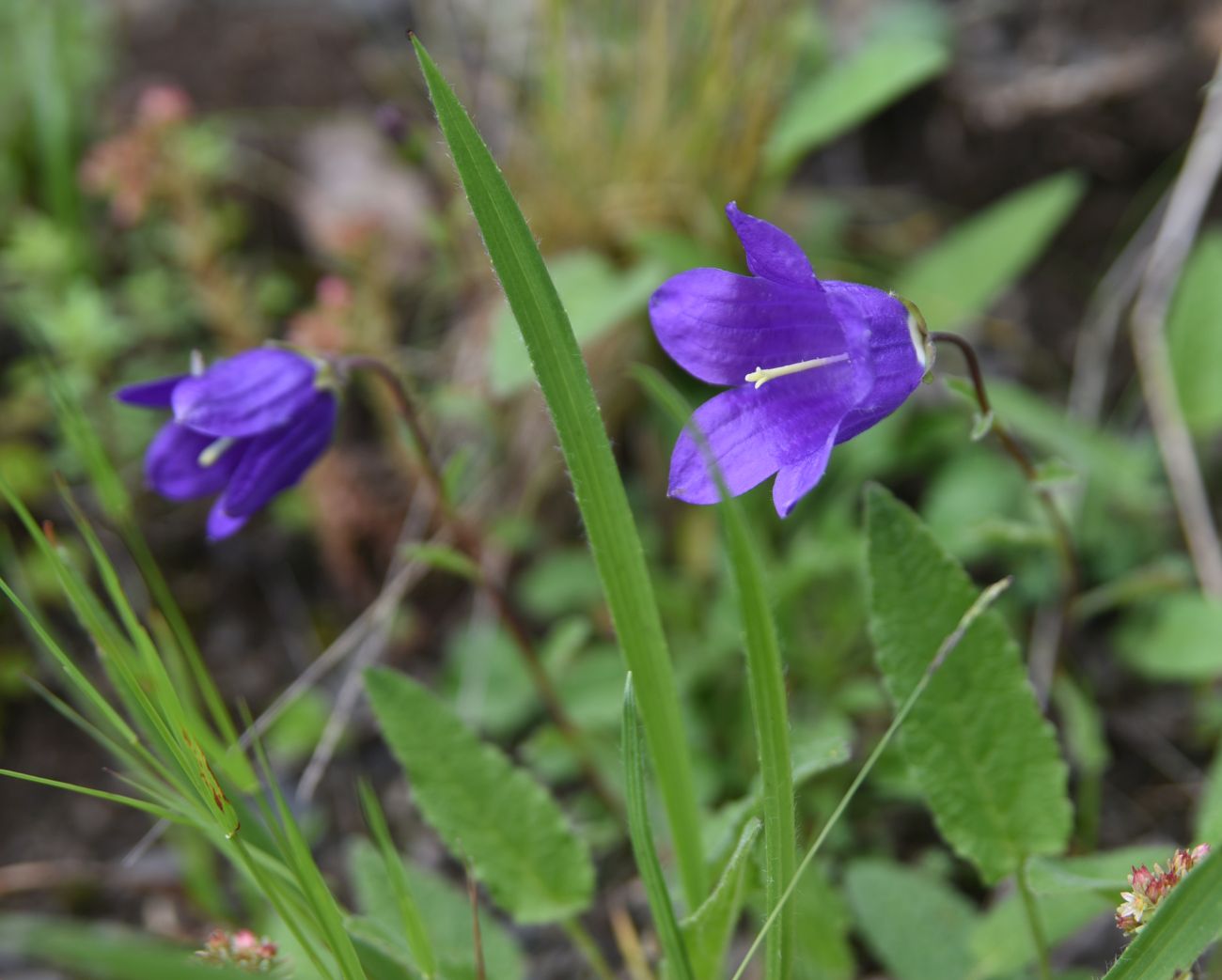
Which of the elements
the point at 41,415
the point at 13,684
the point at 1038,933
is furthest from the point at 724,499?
the point at 41,415

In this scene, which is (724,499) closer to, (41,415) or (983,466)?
(983,466)

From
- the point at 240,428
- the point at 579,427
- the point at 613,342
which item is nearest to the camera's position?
A: the point at 579,427

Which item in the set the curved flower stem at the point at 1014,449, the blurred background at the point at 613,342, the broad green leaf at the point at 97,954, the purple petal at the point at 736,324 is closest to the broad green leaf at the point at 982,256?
the blurred background at the point at 613,342

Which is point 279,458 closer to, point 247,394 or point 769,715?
point 247,394

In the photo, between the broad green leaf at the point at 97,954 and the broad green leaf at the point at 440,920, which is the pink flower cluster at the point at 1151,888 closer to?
the broad green leaf at the point at 440,920

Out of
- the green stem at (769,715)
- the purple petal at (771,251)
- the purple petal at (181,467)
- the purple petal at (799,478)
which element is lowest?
the green stem at (769,715)

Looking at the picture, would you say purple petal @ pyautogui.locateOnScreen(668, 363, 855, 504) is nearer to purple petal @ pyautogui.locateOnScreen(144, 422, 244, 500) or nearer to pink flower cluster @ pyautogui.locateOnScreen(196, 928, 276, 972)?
pink flower cluster @ pyautogui.locateOnScreen(196, 928, 276, 972)

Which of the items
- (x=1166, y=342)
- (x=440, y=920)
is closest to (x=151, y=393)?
(x=440, y=920)
